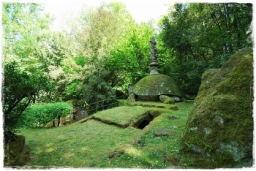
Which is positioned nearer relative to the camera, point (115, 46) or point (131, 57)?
point (131, 57)

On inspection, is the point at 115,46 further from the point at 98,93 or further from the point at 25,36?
the point at 25,36

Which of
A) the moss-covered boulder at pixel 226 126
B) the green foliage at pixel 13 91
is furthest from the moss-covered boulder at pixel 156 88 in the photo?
the green foliage at pixel 13 91

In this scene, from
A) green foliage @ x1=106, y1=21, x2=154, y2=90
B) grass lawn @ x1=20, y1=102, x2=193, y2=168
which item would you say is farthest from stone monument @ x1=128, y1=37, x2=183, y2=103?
grass lawn @ x1=20, y1=102, x2=193, y2=168

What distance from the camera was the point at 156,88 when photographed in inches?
476

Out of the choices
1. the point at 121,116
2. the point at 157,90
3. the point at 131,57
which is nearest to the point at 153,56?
the point at 131,57

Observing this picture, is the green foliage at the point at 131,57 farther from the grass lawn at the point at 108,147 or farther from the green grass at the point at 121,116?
the grass lawn at the point at 108,147

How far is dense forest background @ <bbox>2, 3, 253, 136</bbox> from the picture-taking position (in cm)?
1044

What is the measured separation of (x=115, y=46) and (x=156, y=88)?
A: 6.24m

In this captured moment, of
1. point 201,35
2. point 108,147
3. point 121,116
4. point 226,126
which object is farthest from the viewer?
point 201,35

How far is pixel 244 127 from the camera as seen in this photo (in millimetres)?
3787

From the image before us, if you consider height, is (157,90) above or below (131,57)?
below

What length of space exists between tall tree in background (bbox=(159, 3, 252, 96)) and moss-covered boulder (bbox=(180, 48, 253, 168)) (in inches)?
204

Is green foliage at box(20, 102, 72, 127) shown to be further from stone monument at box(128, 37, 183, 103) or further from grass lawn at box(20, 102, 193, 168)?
stone monument at box(128, 37, 183, 103)

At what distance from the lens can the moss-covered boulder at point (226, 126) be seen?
11.9 feet
